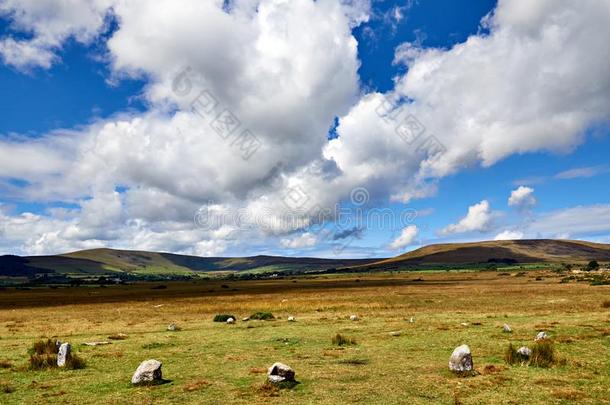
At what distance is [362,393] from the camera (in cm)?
1475

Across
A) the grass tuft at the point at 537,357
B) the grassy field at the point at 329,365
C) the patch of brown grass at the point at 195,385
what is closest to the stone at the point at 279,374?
the grassy field at the point at 329,365

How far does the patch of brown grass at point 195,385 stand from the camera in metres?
15.8

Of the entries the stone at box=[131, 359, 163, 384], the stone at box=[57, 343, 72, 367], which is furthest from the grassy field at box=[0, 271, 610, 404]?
the stone at box=[57, 343, 72, 367]

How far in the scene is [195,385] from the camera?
639 inches

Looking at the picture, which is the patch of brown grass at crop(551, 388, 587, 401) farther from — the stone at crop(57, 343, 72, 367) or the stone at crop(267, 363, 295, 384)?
the stone at crop(57, 343, 72, 367)

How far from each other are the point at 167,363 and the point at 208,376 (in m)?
4.15

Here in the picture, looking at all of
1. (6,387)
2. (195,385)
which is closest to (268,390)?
(195,385)

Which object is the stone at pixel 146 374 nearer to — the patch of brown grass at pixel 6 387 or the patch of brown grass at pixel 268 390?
the patch of brown grass at pixel 268 390

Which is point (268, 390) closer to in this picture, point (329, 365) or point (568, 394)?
point (329, 365)

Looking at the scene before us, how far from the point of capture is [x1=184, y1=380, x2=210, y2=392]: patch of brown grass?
15.8 meters

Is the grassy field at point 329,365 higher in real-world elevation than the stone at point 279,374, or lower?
lower

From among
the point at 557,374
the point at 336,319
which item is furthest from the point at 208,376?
the point at 336,319

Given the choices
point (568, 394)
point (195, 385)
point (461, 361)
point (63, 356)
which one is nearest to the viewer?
point (568, 394)

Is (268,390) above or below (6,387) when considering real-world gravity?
below
